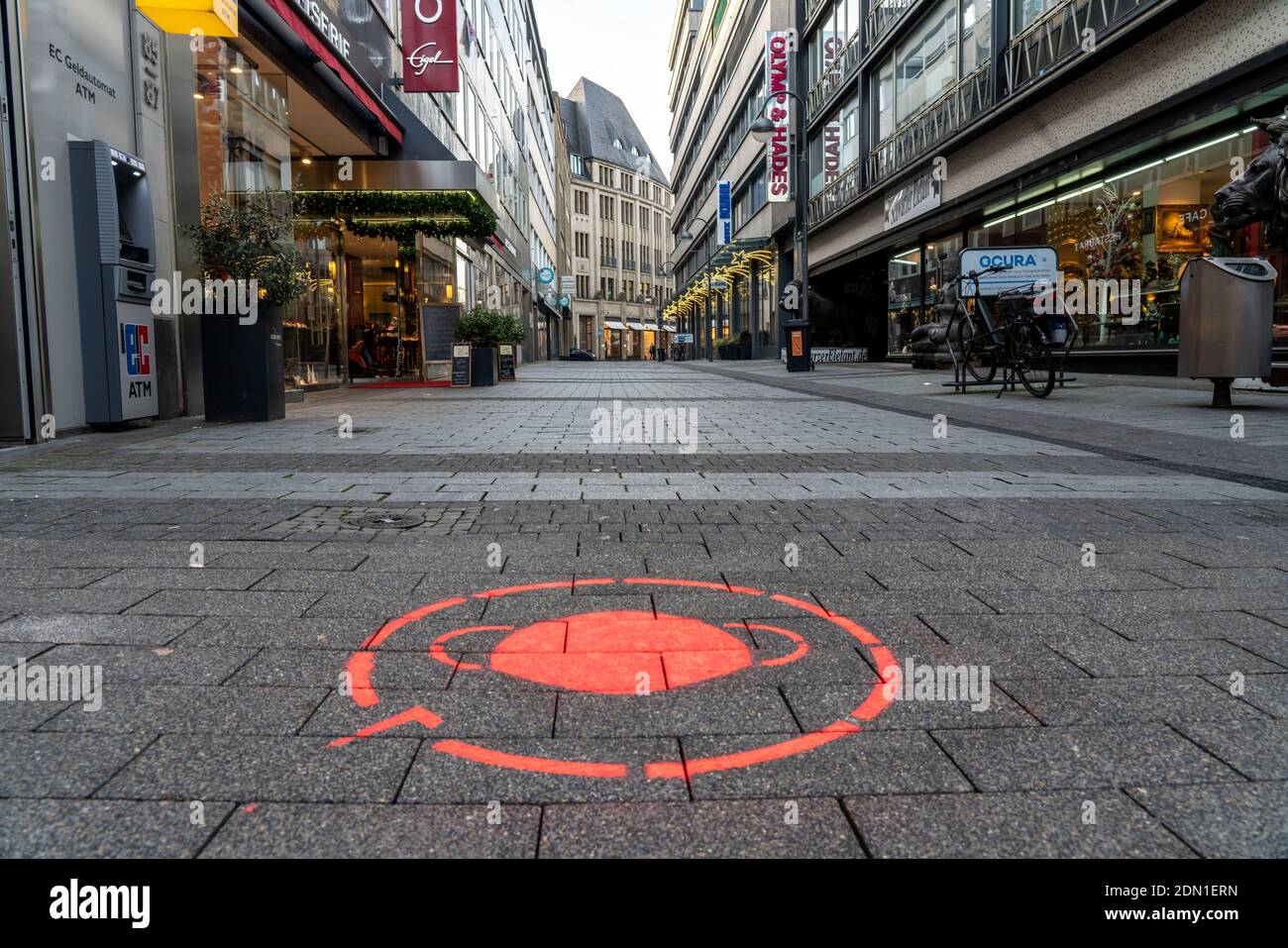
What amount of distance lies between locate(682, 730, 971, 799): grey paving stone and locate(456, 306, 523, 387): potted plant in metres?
18.8

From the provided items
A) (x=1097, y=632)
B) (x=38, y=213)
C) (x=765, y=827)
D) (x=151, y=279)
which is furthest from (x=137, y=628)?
(x=151, y=279)

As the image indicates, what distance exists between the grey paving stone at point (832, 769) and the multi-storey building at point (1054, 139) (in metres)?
10.3

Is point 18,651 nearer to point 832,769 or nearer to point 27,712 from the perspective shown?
point 27,712

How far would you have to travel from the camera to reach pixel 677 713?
2.39 m

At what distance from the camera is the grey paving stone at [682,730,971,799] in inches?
78.0

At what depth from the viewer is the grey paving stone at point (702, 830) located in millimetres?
1733

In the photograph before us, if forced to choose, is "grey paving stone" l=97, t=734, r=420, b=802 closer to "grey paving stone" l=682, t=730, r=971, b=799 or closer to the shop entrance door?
"grey paving stone" l=682, t=730, r=971, b=799

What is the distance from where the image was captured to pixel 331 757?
2113 millimetres

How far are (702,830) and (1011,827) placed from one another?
24.3 inches

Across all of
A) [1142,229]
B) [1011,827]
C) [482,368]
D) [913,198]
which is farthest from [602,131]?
[1011,827]

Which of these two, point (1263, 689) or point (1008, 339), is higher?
point (1008, 339)

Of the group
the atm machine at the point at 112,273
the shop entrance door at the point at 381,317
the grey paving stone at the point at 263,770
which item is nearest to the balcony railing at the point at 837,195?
the shop entrance door at the point at 381,317
